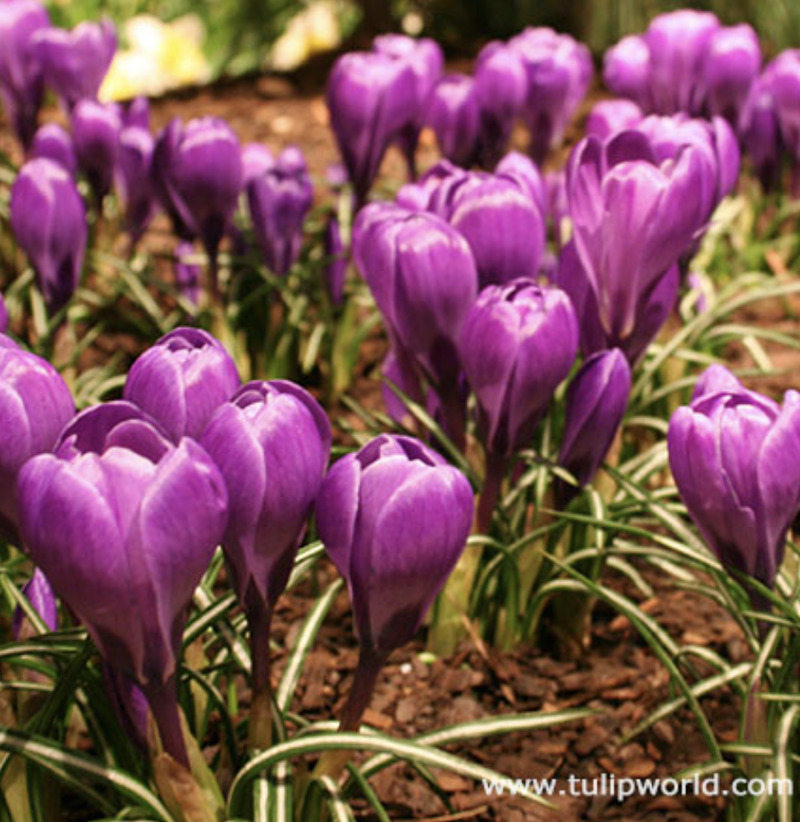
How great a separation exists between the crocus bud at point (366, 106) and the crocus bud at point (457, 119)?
14 cm

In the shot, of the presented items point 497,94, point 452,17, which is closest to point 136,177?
point 497,94

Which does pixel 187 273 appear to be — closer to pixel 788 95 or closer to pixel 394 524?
pixel 788 95

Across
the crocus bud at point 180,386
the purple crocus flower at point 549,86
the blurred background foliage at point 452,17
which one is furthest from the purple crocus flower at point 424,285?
the blurred background foliage at point 452,17

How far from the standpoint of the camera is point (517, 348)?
1263mm

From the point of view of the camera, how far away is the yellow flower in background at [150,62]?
4494 mm

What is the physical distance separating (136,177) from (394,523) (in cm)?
139

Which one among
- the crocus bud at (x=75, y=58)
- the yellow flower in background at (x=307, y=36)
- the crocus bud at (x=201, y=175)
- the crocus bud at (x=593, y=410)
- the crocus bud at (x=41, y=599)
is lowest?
the yellow flower in background at (x=307, y=36)

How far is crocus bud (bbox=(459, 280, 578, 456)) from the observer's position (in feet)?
4.14

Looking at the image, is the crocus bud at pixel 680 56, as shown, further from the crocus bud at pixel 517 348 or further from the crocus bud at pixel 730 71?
the crocus bud at pixel 517 348

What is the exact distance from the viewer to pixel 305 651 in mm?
1227

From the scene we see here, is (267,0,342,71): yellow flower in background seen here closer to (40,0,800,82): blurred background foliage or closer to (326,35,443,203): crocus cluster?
(40,0,800,82): blurred background foliage

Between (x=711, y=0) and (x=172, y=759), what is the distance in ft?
13.1

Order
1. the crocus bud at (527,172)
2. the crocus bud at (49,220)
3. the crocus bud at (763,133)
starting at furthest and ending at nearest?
the crocus bud at (763,133)
the crocus bud at (49,220)
the crocus bud at (527,172)

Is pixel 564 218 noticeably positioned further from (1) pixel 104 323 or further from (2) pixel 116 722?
(2) pixel 116 722
